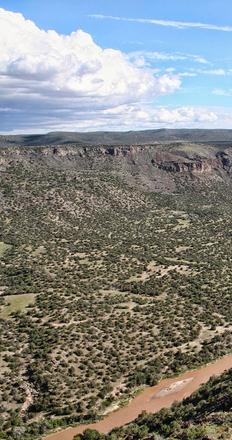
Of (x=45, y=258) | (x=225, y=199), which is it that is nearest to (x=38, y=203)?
(x=45, y=258)

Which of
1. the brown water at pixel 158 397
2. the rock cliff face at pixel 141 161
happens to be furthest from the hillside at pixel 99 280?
the brown water at pixel 158 397

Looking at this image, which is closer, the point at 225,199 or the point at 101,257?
the point at 101,257

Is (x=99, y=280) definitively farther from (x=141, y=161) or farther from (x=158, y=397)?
(x=141, y=161)

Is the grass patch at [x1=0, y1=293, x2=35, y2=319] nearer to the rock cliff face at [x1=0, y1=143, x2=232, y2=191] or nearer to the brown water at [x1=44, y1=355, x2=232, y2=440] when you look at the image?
the brown water at [x1=44, y1=355, x2=232, y2=440]

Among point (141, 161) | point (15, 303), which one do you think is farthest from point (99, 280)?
point (141, 161)

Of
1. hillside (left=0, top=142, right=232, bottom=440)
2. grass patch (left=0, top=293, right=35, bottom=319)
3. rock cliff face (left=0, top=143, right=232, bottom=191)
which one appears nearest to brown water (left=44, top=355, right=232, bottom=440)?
hillside (left=0, top=142, right=232, bottom=440)

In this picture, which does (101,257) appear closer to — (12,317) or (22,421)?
(12,317)
